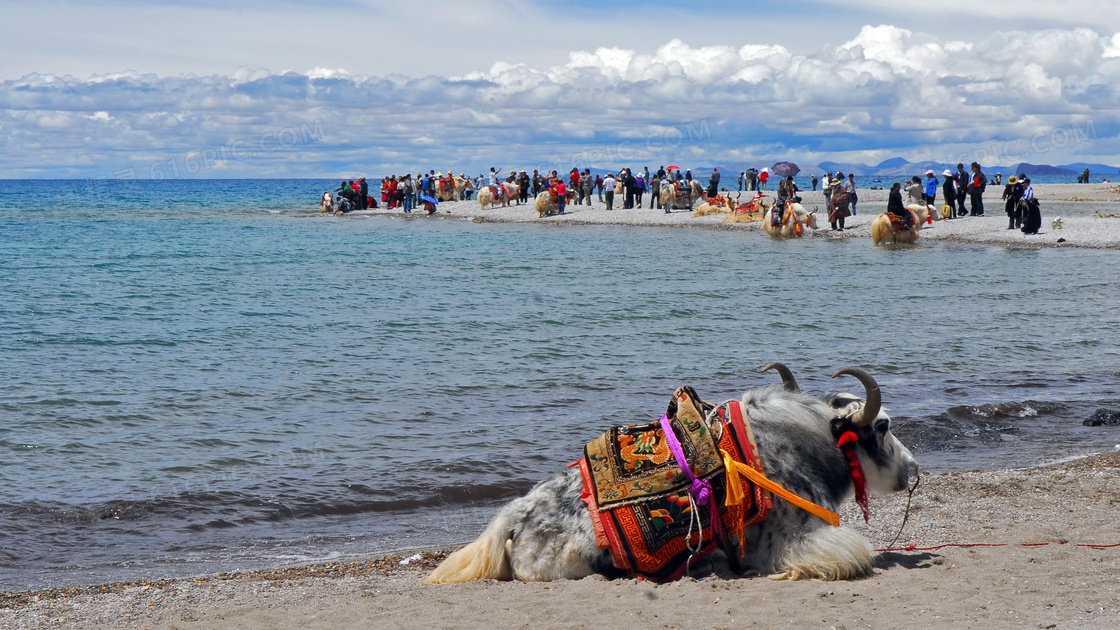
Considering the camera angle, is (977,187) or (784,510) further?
(977,187)

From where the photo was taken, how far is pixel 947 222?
3328cm

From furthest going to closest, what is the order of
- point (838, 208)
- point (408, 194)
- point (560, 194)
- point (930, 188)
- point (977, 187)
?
point (408, 194) → point (560, 194) → point (838, 208) → point (930, 188) → point (977, 187)

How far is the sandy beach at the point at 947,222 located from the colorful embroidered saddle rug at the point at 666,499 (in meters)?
28.0

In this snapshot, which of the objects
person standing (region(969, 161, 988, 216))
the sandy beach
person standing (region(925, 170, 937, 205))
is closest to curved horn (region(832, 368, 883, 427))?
the sandy beach

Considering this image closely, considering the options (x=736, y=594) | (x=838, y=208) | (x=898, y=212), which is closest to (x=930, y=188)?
(x=838, y=208)

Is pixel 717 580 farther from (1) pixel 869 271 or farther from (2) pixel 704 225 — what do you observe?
(2) pixel 704 225

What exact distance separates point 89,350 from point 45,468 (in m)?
6.12

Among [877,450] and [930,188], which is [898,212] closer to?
[930,188]

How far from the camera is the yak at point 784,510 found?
15.5 ft

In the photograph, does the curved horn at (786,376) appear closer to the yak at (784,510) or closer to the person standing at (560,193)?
the yak at (784,510)

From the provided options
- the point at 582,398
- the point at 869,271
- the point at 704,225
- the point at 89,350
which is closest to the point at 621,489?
the point at 582,398

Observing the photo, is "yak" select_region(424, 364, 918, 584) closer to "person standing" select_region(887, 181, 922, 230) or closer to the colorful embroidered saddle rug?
the colorful embroidered saddle rug

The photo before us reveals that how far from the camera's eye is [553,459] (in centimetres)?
859

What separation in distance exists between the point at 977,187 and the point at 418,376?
93.3ft
